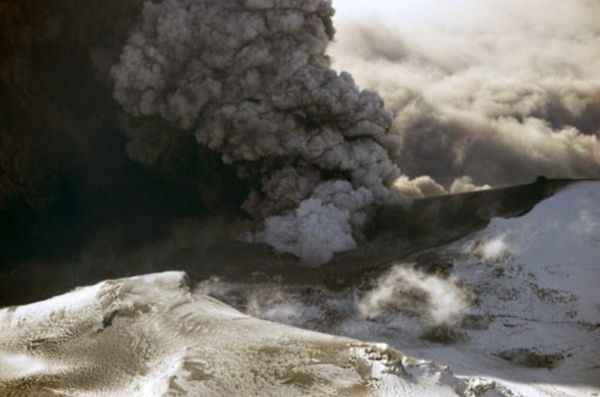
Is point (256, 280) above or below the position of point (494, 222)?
below

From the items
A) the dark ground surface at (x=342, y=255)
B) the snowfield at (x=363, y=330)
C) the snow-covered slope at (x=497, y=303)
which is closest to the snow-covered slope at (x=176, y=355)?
the snowfield at (x=363, y=330)

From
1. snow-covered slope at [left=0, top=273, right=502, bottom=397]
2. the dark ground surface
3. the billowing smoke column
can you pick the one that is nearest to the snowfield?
snow-covered slope at [left=0, top=273, right=502, bottom=397]

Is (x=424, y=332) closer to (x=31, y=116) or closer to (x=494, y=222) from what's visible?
(x=494, y=222)

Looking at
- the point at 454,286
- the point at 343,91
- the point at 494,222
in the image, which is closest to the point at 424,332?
the point at 454,286

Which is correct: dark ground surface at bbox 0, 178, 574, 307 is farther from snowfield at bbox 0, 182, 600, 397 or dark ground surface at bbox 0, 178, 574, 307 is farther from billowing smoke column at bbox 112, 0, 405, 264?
billowing smoke column at bbox 112, 0, 405, 264

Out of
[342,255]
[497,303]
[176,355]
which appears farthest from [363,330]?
[176,355]

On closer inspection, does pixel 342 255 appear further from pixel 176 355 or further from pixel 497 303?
pixel 176 355

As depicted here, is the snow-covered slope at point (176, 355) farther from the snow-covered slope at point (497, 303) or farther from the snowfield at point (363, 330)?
the snow-covered slope at point (497, 303)
